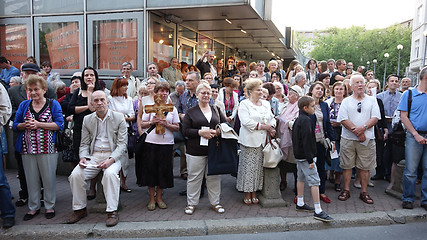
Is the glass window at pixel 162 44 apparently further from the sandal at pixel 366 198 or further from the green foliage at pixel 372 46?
the green foliage at pixel 372 46

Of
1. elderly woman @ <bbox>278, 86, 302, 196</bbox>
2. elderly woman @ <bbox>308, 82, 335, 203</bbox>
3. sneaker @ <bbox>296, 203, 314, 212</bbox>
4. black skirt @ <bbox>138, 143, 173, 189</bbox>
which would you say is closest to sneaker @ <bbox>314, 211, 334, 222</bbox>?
sneaker @ <bbox>296, 203, 314, 212</bbox>

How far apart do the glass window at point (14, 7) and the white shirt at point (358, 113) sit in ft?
31.8

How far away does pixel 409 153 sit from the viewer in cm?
525

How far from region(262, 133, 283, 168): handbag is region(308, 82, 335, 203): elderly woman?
2.54ft

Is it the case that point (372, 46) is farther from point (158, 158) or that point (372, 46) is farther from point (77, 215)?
point (77, 215)

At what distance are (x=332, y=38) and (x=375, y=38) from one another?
23.3 feet

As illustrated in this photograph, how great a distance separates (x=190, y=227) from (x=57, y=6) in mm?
8456

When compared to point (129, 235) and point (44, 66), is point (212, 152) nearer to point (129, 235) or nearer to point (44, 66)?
point (129, 235)

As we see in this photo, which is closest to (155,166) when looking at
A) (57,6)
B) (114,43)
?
(114,43)

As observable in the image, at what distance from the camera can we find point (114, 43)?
941 cm

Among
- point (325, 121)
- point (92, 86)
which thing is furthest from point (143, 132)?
point (325, 121)

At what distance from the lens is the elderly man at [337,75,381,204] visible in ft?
17.7

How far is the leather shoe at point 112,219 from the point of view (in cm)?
433

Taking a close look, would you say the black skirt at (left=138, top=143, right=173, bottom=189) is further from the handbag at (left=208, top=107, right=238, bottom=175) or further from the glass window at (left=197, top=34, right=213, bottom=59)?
the glass window at (left=197, top=34, right=213, bottom=59)
